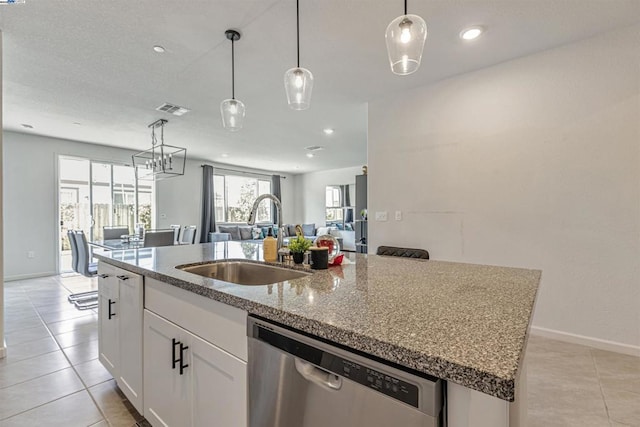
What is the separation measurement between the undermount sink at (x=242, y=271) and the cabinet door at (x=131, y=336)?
305 mm

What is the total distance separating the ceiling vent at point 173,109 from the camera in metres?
3.77

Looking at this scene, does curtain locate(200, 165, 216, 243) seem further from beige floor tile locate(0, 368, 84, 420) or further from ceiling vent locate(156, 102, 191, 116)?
beige floor tile locate(0, 368, 84, 420)

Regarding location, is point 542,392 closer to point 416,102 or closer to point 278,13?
point 416,102

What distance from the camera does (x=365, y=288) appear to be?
105 centimetres

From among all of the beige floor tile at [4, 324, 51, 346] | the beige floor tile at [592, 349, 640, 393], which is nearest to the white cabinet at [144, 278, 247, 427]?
the beige floor tile at [4, 324, 51, 346]

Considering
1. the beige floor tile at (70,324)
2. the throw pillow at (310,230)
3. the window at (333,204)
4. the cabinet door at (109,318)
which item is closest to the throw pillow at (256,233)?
the throw pillow at (310,230)

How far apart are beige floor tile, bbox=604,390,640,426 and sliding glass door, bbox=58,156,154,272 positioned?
7.35 m

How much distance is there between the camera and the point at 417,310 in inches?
31.6

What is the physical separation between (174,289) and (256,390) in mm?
627

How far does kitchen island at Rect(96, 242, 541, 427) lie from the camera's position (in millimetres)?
524

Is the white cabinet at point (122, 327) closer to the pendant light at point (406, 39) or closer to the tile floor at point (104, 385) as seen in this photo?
the tile floor at point (104, 385)

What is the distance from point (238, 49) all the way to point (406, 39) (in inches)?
65.9

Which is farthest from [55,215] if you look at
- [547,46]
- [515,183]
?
[547,46]

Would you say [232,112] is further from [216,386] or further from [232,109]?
[216,386]
